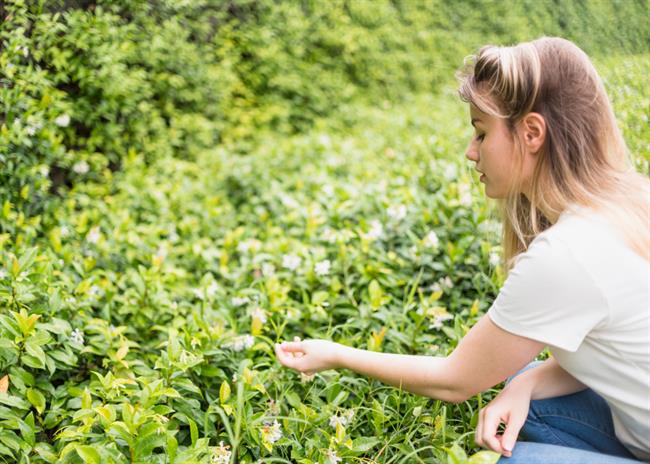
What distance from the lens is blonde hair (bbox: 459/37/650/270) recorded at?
1.37 meters

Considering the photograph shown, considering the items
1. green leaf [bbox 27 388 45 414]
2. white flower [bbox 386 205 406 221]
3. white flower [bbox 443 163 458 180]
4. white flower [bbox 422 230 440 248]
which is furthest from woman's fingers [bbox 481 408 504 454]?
white flower [bbox 443 163 458 180]

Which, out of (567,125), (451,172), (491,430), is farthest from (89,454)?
(451,172)

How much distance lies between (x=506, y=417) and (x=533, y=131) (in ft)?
2.24

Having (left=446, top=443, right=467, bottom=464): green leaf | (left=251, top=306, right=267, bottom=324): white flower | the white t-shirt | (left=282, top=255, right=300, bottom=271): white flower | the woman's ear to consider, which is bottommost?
(left=282, top=255, right=300, bottom=271): white flower

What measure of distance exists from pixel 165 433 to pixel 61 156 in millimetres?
1876

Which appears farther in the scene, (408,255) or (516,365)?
(408,255)

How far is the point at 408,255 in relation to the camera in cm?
253

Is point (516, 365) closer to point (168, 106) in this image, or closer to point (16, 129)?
point (16, 129)

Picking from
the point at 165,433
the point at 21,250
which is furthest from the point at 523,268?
the point at 21,250

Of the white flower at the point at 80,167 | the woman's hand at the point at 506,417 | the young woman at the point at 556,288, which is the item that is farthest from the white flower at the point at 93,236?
the woman's hand at the point at 506,417

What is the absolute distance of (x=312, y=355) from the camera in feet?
5.20

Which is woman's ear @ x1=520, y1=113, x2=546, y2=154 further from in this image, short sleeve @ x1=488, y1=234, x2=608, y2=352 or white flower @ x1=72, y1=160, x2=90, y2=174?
white flower @ x1=72, y1=160, x2=90, y2=174

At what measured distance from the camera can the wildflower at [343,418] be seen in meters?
1.66

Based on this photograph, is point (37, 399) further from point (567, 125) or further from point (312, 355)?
point (567, 125)
